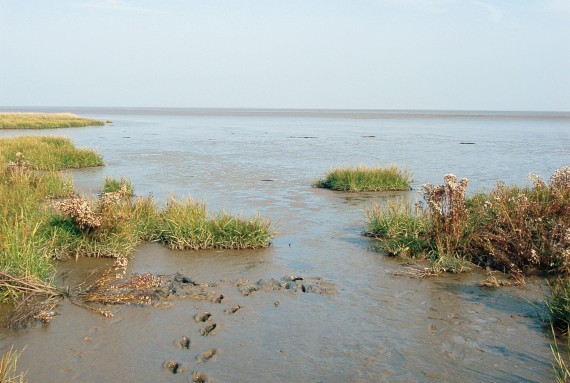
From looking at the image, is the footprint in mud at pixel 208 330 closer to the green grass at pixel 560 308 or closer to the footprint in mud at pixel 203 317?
the footprint in mud at pixel 203 317

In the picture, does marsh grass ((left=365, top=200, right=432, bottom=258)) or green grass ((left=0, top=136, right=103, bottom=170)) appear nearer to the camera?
marsh grass ((left=365, top=200, right=432, bottom=258))

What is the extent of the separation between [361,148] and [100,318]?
29.9 meters

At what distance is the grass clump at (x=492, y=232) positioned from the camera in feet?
27.2

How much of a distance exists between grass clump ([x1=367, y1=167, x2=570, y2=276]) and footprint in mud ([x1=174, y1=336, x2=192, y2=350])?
4.07 meters

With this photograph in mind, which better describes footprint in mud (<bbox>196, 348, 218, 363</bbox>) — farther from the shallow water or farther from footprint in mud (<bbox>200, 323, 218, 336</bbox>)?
footprint in mud (<bbox>200, 323, 218, 336</bbox>)

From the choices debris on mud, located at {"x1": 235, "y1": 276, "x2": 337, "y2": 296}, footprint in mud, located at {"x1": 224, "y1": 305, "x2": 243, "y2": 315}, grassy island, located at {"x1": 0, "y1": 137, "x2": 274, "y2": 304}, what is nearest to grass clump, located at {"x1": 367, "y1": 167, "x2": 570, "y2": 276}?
debris on mud, located at {"x1": 235, "y1": 276, "x2": 337, "y2": 296}

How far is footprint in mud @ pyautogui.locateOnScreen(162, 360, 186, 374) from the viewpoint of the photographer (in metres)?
5.16

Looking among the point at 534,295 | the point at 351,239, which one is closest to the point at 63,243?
the point at 351,239

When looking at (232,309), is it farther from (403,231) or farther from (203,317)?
(403,231)

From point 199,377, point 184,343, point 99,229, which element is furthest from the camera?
point 99,229

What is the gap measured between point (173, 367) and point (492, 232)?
5.69 m

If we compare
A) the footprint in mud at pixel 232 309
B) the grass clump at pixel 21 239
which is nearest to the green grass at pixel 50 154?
the grass clump at pixel 21 239

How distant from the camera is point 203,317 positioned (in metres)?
6.43

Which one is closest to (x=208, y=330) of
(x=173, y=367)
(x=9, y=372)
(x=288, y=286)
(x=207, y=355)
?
(x=207, y=355)
